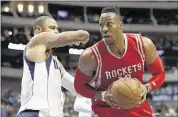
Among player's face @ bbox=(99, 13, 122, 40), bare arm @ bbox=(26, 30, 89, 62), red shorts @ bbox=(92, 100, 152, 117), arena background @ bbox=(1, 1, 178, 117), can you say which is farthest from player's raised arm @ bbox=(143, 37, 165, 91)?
arena background @ bbox=(1, 1, 178, 117)

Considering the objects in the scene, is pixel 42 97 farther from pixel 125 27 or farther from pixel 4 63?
pixel 125 27

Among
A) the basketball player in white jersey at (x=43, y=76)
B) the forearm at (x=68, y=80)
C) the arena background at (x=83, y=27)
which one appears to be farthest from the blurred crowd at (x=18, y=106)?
the basketball player in white jersey at (x=43, y=76)

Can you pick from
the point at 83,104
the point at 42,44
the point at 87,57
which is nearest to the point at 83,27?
the point at 83,104

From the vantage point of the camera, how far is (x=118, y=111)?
3.69 meters

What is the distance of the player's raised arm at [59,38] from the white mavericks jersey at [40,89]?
18cm

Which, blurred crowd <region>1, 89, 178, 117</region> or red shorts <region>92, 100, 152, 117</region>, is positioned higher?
red shorts <region>92, 100, 152, 117</region>

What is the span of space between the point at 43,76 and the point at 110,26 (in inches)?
32.0

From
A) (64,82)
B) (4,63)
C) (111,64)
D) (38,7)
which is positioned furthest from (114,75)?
(38,7)

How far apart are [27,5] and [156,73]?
23.1 m

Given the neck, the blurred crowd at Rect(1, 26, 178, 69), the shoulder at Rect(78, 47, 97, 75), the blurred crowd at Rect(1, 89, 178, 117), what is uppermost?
the neck

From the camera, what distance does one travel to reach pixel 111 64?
3721 millimetres

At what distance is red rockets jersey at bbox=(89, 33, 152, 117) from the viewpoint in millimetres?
3719

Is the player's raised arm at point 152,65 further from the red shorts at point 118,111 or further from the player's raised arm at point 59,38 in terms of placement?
the player's raised arm at point 59,38

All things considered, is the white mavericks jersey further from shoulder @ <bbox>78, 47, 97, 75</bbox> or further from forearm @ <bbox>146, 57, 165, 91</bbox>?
forearm @ <bbox>146, 57, 165, 91</bbox>
